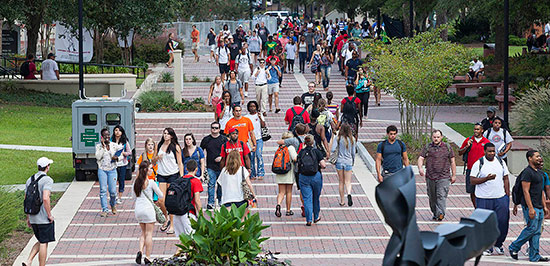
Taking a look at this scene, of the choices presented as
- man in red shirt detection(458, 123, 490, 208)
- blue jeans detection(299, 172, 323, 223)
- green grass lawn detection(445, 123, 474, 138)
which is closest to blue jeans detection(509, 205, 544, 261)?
man in red shirt detection(458, 123, 490, 208)

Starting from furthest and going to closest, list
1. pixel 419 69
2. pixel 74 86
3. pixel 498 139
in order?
pixel 74 86 → pixel 419 69 → pixel 498 139

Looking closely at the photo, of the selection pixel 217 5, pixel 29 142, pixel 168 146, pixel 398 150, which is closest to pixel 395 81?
pixel 398 150

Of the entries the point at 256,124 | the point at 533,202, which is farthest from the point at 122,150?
the point at 533,202

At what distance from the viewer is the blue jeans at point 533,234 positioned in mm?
11797

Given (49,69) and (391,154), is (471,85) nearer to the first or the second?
(49,69)

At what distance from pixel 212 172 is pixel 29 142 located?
858 centimetres

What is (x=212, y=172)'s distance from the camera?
50.1ft

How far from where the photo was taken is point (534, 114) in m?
20.7

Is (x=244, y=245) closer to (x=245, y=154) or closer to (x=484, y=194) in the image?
(x=484, y=194)

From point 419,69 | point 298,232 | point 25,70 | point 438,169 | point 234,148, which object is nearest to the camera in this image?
point 298,232

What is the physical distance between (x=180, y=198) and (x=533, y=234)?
4.79 m

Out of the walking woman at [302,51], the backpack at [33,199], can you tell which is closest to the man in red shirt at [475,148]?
the backpack at [33,199]

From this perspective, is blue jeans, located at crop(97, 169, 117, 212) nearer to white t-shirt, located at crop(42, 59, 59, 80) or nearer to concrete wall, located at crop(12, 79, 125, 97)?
concrete wall, located at crop(12, 79, 125, 97)

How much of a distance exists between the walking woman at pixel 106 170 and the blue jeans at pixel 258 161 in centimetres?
345
